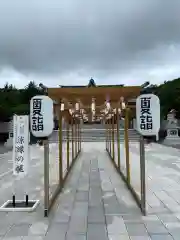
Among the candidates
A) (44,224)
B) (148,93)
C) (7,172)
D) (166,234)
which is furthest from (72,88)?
(7,172)

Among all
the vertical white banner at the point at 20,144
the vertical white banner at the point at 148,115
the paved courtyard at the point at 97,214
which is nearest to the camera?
the paved courtyard at the point at 97,214

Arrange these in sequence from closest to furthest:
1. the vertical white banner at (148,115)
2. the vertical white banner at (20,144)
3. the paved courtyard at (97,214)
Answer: the paved courtyard at (97,214), the vertical white banner at (148,115), the vertical white banner at (20,144)

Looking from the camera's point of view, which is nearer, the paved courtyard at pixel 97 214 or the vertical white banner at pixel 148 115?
the paved courtyard at pixel 97 214

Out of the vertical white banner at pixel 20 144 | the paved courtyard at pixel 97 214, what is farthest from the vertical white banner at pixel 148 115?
the vertical white banner at pixel 20 144

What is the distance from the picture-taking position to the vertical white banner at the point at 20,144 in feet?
19.1

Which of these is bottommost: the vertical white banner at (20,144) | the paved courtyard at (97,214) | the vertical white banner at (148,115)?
the paved courtyard at (97,214)

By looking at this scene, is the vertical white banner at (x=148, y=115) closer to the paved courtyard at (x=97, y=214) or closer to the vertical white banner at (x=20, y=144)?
the paved courtyard at (x=97, y=214)

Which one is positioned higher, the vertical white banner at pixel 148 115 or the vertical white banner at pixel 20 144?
the vertical white banner at pixel 148 115

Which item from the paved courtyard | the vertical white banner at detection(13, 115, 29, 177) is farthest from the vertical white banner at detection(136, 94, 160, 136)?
the vertical white banner at detection(13, 115, 29, 177)

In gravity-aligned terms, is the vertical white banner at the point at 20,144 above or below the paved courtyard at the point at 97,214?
above

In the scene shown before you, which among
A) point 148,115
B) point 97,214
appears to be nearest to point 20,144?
point 97,214

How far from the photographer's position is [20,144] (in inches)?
232

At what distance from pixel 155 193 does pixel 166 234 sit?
279 cm

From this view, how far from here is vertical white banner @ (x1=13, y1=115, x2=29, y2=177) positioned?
5.84m
